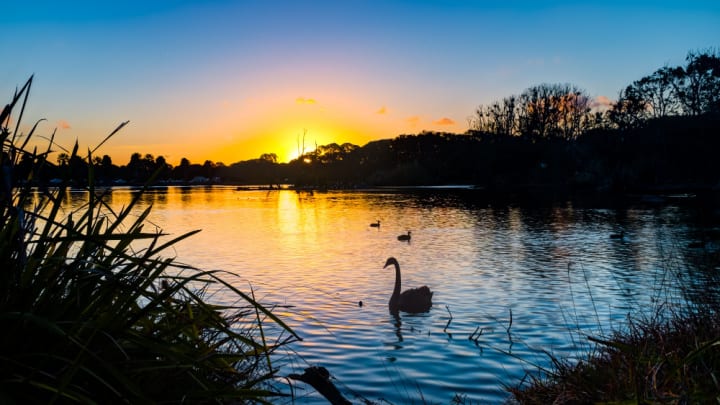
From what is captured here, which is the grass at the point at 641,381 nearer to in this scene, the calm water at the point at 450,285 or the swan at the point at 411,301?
the calm water at the point at 450,285

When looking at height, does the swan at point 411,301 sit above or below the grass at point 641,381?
below

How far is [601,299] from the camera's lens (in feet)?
52.4

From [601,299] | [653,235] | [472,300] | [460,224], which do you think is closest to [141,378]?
[472,300]

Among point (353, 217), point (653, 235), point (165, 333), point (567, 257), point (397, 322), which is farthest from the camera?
Result: point (353, 217)

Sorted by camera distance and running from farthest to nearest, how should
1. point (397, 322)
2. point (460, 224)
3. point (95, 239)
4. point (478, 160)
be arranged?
1. point (478, 160)
2. point (460, 224)
3. point (397, 322)
4. point (95, 239)

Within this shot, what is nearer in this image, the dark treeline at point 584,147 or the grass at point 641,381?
the grass at point 641,381

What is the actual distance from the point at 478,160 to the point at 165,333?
137 metres

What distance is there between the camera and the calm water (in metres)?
9.88

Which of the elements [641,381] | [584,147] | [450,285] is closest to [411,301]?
[450,285]

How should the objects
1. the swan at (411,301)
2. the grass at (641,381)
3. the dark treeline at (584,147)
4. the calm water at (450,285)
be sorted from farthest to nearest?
the dark treeline at (584,147) < the swan at (411,301) < the calm water at (450,285) < the grass at (641,381)

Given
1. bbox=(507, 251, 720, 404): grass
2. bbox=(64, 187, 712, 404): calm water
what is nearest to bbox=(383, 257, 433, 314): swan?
bbox=(64, 187, 712, 404): calm water

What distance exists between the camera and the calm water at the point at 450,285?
9.88m

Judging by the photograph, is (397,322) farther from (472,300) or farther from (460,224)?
(460,224)

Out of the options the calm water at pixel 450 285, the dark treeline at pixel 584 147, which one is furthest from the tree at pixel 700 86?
the calm water at pixel 450 285
